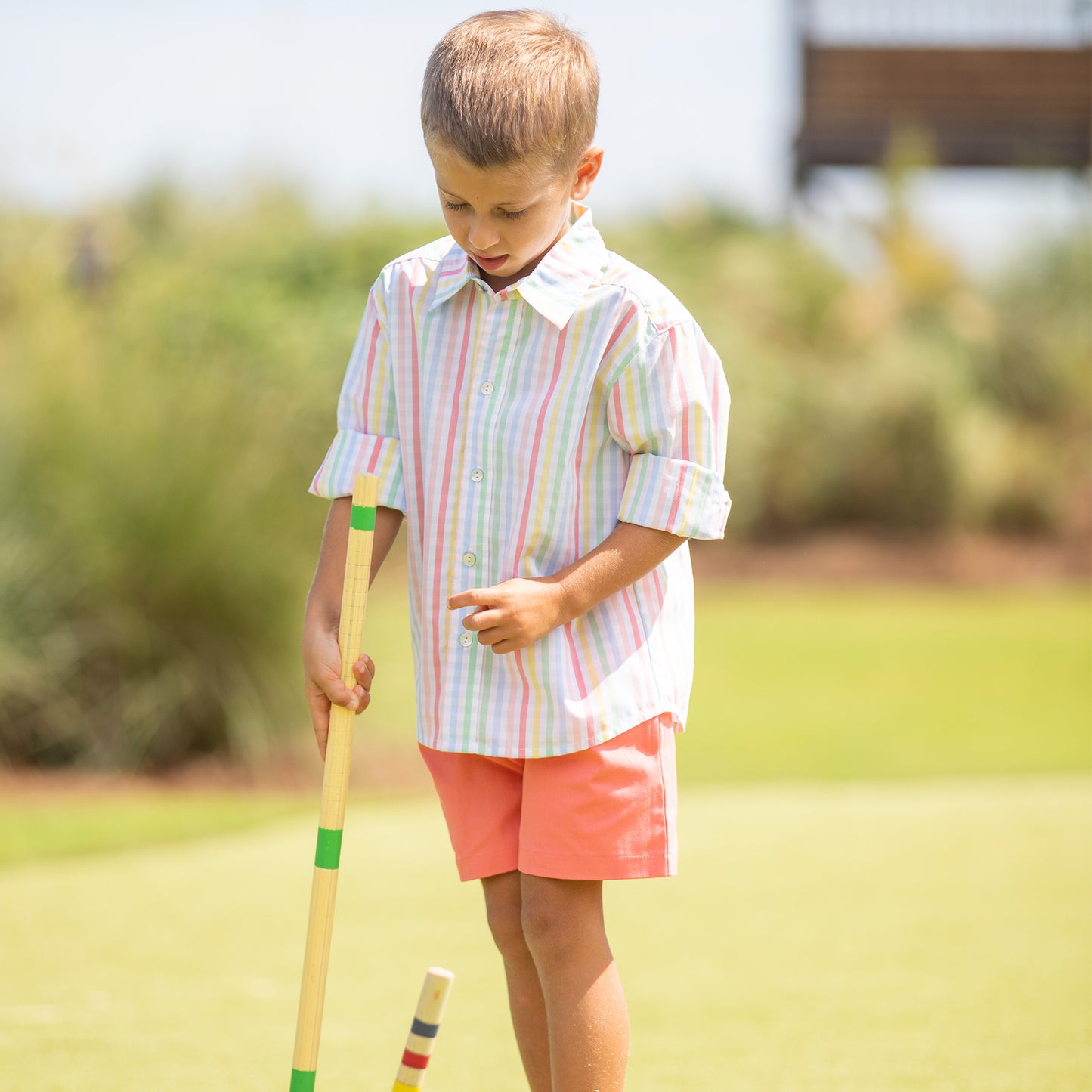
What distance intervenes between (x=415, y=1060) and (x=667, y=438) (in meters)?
0.88

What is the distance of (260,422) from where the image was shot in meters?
6.38

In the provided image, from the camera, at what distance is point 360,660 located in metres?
2.00

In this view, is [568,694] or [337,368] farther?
[337,368]

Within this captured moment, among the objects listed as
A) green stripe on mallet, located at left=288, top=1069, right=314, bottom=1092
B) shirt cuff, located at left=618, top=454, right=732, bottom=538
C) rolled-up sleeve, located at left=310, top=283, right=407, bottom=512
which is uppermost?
rolled-up sleeve, located at left=310, top=283, right=407, bottom=512

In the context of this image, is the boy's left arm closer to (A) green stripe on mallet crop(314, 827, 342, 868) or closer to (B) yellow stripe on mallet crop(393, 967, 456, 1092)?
(A) green stripe on mallet crop(314, 827, 342, 868)

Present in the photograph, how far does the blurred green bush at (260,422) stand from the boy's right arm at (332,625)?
4137mm

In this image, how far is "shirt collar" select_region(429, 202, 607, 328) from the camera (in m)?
1.95

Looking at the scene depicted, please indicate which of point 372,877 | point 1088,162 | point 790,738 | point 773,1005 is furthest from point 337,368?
point 1088,162

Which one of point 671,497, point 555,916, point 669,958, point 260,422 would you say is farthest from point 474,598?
point 260,422

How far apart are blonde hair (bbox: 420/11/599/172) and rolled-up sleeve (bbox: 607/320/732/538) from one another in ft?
0.90

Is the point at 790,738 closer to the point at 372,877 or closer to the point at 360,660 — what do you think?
the point at 372,877

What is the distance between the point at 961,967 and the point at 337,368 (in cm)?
612

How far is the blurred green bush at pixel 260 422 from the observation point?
614cm

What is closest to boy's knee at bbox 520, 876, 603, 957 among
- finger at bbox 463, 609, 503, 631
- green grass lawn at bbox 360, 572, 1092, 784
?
finger at bbox 463, 609, 503, 631
